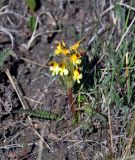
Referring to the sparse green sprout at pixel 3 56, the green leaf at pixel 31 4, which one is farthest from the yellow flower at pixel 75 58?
the green leaf at pixel 31 4

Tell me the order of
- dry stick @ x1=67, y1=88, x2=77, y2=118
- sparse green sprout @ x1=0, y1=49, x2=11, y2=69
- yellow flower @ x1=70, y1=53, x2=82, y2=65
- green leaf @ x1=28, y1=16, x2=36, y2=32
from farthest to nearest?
green leaf @ x1=28, y1=16, x2=36, y2=32, sparse green sprout @ x1=0, y1=49, x2=11, y2=69, dry stick @ x1=67, y1=88, x2=77, y2=118, yellow flower @ x1=70, y1=53, x2=82, y2=65

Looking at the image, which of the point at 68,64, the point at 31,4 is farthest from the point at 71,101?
the point at 31,4

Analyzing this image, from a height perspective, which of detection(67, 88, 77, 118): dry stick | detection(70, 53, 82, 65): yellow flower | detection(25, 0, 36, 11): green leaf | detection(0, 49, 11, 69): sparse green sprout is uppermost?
detection(25, 0, 36, 11): green leaf

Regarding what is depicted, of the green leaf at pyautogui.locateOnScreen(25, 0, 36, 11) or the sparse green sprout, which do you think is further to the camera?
the green leaf at pyautogui.locateOnScreen(25, 0, 36, 11)

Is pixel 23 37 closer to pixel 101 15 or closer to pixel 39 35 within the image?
pixel 39 35

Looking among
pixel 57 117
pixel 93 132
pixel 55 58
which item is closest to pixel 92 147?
pixel 93 132

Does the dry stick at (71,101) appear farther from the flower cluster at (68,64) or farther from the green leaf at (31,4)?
the green leaf at (31,4)

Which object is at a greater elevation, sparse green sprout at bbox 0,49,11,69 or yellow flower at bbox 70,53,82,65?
yellow flower at bbox 70,53,82,65

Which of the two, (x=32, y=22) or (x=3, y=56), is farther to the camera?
(x=32, y=22)

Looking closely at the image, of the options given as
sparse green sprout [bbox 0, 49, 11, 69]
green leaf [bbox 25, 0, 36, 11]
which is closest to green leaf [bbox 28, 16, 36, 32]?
green leaf [bbox 25, 0, 36, 11]

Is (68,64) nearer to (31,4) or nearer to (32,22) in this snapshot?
(32,22)

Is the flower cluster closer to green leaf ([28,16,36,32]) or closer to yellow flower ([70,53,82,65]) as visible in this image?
yellow flower ([70,53,82,65])
